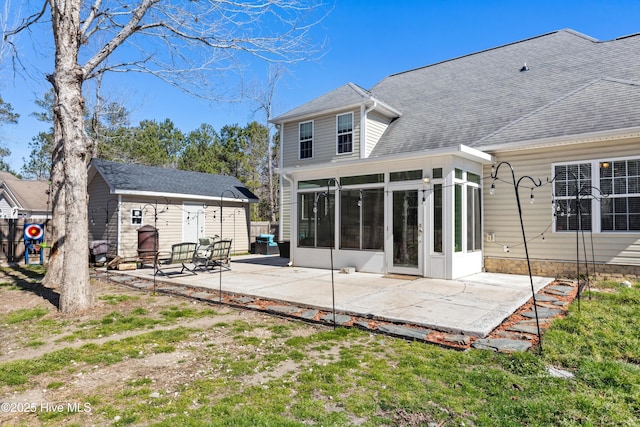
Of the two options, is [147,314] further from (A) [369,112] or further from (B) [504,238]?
(A) [369,112]

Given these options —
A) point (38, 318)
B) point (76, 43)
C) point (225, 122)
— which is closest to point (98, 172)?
point (76, 43)

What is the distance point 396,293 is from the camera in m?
6.79

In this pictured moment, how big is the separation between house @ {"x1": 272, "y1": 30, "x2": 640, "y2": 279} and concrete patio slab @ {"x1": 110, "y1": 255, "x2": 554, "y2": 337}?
2.22 ft

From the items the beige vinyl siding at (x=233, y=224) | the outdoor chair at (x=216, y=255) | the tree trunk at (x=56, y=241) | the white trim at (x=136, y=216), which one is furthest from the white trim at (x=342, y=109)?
the tree trunk at (x=56, y=241)

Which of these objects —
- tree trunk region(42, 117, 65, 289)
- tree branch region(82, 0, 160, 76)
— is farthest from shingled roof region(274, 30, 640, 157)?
tree trunk region(42, 117, 65, 289)

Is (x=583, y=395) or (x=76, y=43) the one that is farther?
(x=76, y=43)

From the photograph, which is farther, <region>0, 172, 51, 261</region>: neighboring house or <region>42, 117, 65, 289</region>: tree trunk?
<region>0, 172, 51, 261</region>: neighboring house

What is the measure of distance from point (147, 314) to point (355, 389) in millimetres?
4102

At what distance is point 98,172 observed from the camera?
14359mm

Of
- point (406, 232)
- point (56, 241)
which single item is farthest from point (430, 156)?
point (56, 241)

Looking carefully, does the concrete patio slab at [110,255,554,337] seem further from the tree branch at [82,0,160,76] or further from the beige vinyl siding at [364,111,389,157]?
the beige vinyl siding at [364,111,389,157]

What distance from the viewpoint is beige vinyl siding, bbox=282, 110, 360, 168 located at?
499 inches

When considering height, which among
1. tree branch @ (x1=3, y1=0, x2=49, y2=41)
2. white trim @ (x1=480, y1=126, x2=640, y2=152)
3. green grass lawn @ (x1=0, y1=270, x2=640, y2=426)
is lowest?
green grass lawn @ (x1=0, y1=270, x2=640, y2=426)

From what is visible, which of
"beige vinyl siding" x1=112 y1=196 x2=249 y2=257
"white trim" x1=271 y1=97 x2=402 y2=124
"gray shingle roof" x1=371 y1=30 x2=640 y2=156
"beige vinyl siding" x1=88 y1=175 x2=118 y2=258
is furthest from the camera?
"beige vinyl siding" x1=112 y1=196 x2=249 y2=257
